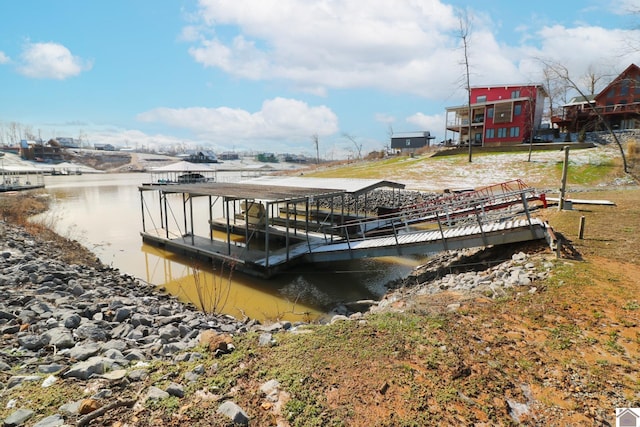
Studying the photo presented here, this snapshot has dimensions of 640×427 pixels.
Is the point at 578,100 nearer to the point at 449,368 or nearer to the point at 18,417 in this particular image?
the point at 449,368

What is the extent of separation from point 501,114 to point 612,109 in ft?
37.0

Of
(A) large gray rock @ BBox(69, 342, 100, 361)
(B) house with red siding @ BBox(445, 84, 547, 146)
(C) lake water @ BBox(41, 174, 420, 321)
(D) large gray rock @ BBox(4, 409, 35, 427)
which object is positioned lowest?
(C) lake water @ BBox(41, 174, 420, 321)

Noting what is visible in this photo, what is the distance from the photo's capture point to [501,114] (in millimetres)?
40969

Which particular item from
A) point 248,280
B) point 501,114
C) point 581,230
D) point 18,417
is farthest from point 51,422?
point 501,114

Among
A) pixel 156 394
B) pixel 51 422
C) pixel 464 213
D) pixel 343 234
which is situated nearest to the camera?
pixel 51 422

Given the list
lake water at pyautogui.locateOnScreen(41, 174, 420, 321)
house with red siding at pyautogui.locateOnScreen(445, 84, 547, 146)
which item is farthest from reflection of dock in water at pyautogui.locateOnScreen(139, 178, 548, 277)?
house with red siding at pyautogui.locateOnScreen(445, 84, 547, 146)

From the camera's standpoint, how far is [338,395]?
411 centimetres

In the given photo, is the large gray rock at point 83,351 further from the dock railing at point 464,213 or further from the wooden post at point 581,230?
the wooden post at point 581,230

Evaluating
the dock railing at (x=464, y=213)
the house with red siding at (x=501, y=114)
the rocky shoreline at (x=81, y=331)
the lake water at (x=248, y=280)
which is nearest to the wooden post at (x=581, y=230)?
the dock railing at (x=464, y=213)

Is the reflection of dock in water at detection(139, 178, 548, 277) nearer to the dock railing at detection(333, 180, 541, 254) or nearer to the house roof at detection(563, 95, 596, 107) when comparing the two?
the dock railing at detection(333, 180, 541, 254)

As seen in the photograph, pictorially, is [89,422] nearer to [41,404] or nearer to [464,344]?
[41,404]

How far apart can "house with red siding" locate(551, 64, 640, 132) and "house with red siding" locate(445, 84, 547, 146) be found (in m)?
3.76

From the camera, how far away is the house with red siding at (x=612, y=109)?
36875 mm

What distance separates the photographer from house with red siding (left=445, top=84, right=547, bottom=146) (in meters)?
39.8
